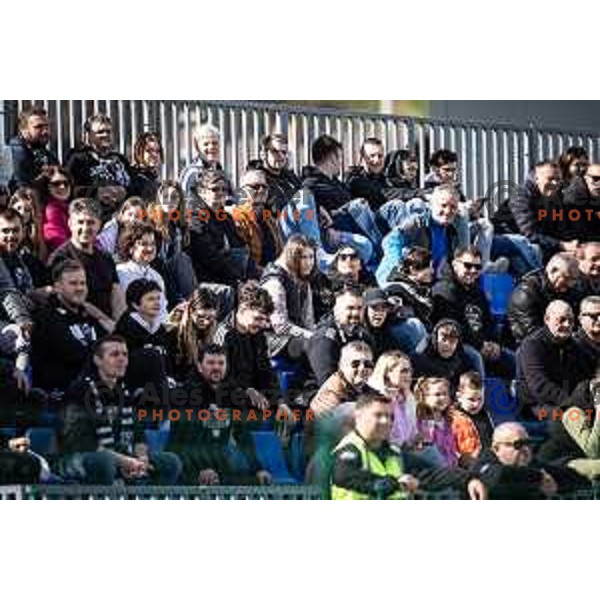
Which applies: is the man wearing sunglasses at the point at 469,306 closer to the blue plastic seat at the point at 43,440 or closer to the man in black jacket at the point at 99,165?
the man in black jacket at the point at 99,165

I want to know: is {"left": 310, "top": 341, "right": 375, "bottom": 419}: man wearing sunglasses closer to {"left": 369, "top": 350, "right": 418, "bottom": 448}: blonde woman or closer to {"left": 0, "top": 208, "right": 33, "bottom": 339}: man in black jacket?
{"left": 369, "top": 350, "right": 418, "bottom": 448}: blonde woman

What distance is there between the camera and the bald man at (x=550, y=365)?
22.8 ft

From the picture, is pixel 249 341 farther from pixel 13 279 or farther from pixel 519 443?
pixel 519 443

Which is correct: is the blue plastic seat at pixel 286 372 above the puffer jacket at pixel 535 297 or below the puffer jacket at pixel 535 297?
below

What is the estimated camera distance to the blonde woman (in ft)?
22.7

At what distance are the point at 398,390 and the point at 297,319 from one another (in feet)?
2.05

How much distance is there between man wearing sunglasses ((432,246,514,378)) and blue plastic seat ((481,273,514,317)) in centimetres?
3

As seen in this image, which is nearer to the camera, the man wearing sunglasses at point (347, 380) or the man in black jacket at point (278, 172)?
the man wearing sunglasses at point (347, 380)

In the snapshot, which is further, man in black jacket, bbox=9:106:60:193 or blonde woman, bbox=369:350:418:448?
man in black jacket, bbox=9:106:60:193

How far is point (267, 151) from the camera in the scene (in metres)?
7.04

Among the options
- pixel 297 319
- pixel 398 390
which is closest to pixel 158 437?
pixel 297 319

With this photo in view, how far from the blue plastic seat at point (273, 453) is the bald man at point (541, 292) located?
1.33 meters

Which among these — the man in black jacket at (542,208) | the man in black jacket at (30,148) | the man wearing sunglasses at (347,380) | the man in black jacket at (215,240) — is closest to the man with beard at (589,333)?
the man in black jacket at (542,208)

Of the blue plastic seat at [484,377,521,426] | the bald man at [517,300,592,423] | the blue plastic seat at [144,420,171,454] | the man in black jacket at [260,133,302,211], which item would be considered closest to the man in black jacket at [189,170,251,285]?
the man in black jacket at [260,133,302,211]
